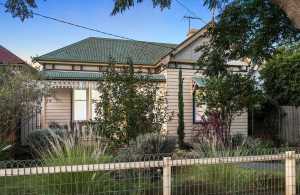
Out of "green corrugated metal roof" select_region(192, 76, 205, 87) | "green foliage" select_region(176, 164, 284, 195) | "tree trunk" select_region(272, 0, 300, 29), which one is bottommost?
"green foliage" select_region(176, 164, 284, 195)

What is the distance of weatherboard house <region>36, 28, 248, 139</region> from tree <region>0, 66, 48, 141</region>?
14.6ft

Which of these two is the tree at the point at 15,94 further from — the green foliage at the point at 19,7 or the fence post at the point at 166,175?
the fence post at the point at 166,175

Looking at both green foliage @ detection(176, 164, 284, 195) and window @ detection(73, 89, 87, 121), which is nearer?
green foliage @ detection(176, 164, 284, 195)

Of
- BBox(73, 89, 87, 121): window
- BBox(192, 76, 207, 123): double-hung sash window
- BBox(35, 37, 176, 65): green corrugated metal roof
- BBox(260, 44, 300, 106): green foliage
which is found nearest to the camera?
BBox(192, 76, 207, 123): double-hung sash window

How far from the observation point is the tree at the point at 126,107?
32.1ft

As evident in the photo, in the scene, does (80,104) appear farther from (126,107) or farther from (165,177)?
(165,177)

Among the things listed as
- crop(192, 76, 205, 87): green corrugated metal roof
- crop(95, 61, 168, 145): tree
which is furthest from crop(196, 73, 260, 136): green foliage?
crop(95, 61, 168, 145): tree

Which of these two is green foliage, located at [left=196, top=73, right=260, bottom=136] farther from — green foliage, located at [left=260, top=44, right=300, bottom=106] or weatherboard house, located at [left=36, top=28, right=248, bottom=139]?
green foliage, located at [left=260, top=44, right=300, bottom=106]

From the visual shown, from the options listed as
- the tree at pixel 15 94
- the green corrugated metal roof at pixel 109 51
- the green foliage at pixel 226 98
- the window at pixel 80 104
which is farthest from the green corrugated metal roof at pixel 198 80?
the tree at pixel 15 94

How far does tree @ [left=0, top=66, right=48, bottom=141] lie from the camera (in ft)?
34.1

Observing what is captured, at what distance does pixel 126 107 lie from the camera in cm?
979

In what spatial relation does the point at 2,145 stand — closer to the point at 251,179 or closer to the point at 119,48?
the point at 251,179

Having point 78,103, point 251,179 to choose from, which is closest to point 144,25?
point 78,103

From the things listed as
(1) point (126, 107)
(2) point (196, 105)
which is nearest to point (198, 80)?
(2) point (196, 105)
